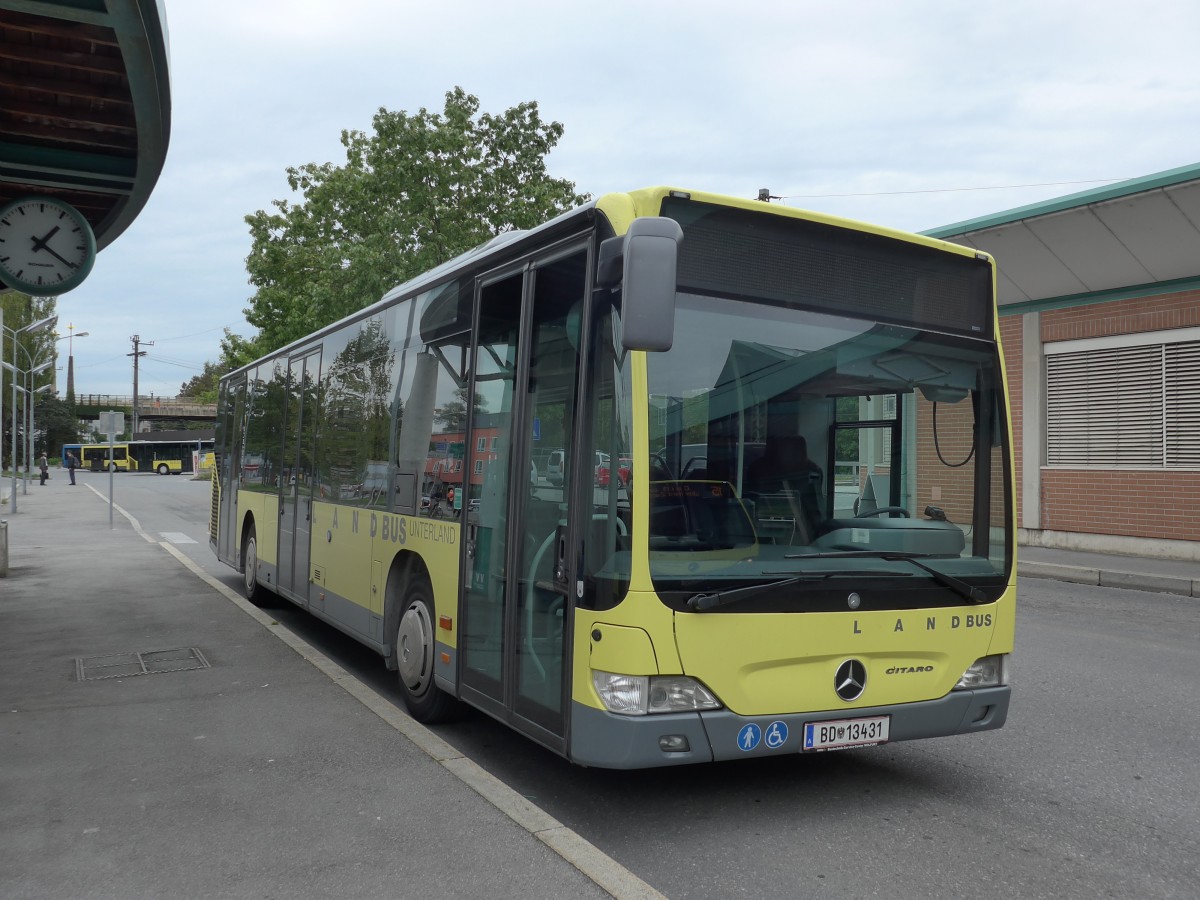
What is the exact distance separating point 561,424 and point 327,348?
479cm

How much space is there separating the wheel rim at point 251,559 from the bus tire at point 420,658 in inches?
216

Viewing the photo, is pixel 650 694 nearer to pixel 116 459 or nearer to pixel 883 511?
pixel 883 511

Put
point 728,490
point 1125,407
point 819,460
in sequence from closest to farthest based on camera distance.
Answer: point 728,490
point 819,460
point 1125,407

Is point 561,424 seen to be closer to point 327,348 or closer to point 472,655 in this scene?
point 472,655

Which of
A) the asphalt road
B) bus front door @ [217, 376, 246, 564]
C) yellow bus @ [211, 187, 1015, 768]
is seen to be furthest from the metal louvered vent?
bus front door @ [217, 376, 246, 564]

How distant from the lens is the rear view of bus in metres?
4.19

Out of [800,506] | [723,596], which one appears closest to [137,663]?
[723,596]

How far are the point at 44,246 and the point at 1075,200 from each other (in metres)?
13.6

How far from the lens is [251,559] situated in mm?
11656

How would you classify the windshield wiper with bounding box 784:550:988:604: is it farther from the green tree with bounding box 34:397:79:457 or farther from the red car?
the green tree with bounding box 34:397:79:457

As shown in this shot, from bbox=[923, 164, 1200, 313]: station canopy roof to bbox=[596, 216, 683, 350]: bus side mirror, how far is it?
1238 cm

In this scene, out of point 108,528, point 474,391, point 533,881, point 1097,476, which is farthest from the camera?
point 108,528

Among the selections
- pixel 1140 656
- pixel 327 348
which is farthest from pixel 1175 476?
pixel 327 348

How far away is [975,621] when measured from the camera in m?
4.83
